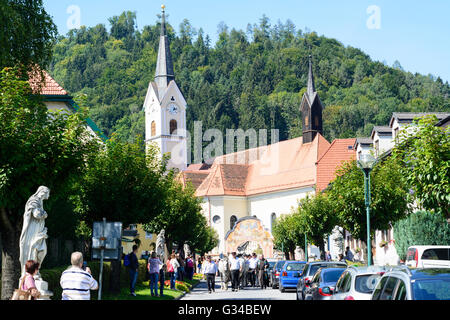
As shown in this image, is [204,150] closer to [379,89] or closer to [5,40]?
[379,89]

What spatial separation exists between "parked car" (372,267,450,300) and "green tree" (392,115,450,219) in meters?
9.22

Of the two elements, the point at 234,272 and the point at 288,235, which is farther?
the point at 288,235

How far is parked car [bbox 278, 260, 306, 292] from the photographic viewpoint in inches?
Result: 1139

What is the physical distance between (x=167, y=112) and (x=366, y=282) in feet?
277

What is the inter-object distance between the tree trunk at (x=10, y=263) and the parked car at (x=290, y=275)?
14.5m

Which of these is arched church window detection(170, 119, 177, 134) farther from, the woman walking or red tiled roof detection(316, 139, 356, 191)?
the woman walking

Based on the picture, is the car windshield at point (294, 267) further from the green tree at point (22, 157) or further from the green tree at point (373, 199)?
the green tree at point (22, 157)

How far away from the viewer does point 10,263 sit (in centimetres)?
1638

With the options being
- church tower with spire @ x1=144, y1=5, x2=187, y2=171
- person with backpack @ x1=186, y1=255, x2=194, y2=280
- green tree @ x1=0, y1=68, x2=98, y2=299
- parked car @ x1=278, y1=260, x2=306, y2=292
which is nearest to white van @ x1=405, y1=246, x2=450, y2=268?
parked car @ x1=278, y1=260, x2=306, y2=292

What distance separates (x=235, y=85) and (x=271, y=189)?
96.4 metres

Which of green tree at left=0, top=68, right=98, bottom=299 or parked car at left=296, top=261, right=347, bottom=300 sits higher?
green tree at left=0, top=68, right=98, bottom=299

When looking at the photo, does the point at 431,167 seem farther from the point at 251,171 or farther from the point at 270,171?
the point at 251,171

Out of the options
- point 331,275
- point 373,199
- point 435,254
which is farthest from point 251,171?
point 331,275

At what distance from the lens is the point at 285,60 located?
181375 millimetres
